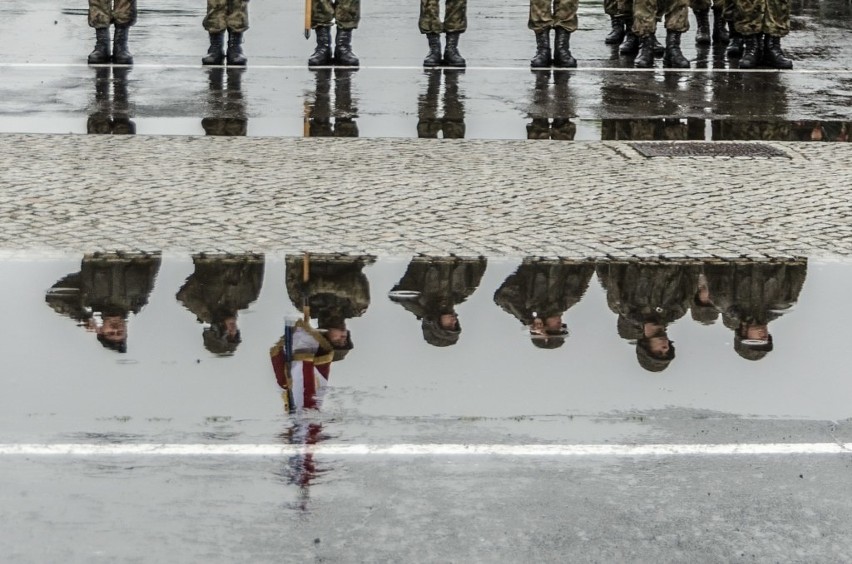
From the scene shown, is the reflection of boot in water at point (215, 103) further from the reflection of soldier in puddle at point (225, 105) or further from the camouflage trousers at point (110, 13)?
the camouflage trousers at point (110, 13)

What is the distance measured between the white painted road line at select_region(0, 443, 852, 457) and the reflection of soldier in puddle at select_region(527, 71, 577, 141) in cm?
661

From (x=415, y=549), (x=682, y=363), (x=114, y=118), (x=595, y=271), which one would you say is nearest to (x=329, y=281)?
(x=595, y=271)

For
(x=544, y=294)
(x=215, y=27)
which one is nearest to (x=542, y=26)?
(x=215, y=27)

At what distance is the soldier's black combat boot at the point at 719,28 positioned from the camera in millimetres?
18219

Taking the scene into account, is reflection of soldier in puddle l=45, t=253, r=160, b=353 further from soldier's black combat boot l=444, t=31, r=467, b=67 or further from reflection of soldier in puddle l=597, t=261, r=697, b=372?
soldier's black combat boot l=444, t=31, r=467, b=67

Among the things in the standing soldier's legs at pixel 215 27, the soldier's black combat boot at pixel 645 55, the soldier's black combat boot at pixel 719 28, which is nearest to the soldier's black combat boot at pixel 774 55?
the soldier's black combat boot at pixel 645 55

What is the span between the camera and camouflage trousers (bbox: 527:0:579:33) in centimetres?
1620

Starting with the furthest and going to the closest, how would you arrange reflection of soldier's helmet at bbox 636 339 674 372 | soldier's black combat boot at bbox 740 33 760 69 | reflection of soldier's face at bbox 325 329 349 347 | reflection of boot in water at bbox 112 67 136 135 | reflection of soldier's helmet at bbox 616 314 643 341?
soldier's black combat boot at bbox 740 33 760 69 < reflection of boot in water at bbox 112 67 136 135 < reflection of soldier's helmet at bbox 616 314 643 341 < reflection of soldier's face at bbox 325 329 349 347 < reflection of soldier's helmet at bbox 636 339 674 372

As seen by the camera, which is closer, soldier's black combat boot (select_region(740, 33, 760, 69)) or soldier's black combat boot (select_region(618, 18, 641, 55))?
soldier's black combat boot (select_region(740, 33, 760, 69))

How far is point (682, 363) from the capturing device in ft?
22.5

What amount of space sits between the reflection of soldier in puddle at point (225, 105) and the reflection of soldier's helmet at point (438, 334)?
16.4 feet

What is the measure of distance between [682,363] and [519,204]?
3073mm

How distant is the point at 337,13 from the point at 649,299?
8.86 metres

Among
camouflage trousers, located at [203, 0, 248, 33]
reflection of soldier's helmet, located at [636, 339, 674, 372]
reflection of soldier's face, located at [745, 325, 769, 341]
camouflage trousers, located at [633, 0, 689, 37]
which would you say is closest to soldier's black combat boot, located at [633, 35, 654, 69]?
camouflage trousers, located at [633, 0, 689, 37]
